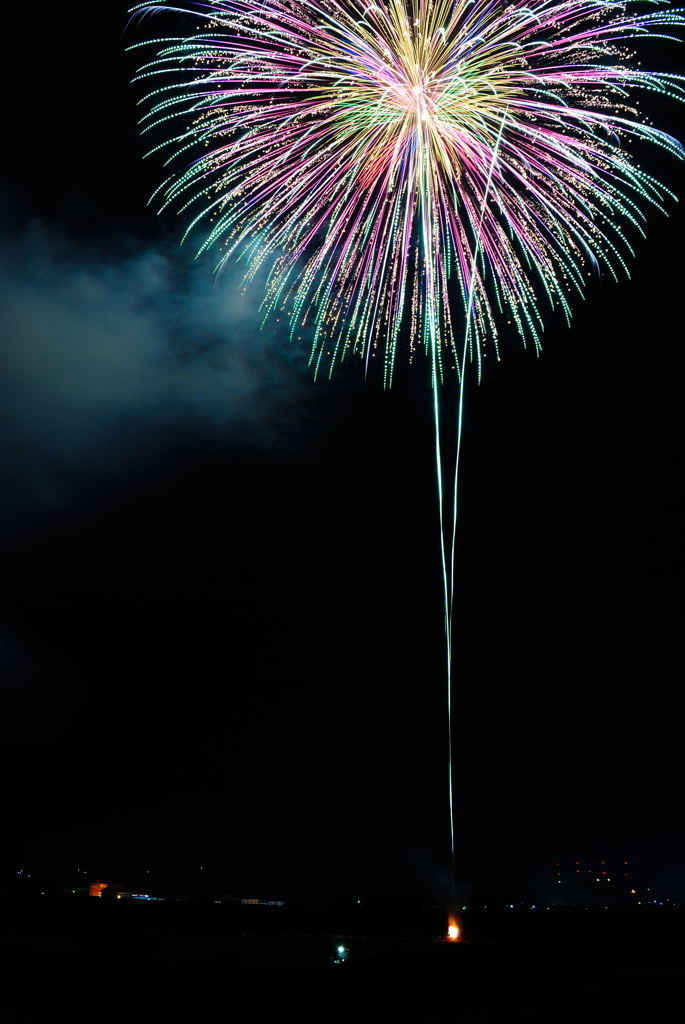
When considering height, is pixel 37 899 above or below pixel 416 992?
above

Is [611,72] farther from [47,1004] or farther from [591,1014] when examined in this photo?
[47,1004]

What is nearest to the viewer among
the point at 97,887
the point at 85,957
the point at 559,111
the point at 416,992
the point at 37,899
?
the point at 559,111

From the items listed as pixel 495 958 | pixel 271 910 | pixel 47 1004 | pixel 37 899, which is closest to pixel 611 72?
pixel 47 1004

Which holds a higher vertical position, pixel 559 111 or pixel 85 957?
pixel 559 111

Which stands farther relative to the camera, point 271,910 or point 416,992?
point 271,910

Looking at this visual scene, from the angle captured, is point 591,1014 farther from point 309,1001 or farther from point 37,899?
point 37,899

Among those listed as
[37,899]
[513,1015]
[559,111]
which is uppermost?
[559,111]

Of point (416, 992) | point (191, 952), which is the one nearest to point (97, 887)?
point (191, 952)

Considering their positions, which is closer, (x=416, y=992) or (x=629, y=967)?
(x=416, y=992)

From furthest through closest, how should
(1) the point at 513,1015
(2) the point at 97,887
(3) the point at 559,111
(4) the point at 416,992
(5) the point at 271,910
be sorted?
(2) the point at 97,887 → (5) the point at 271,910 → (4) the point at 416,992 → (3) the point at 559,111 → (1) the point at 513,1015
